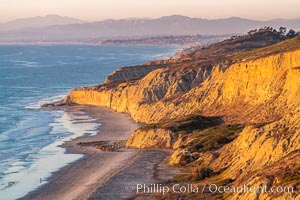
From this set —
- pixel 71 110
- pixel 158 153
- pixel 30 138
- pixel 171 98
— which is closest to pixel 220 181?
pixel 158 153

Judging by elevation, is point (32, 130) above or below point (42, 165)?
below

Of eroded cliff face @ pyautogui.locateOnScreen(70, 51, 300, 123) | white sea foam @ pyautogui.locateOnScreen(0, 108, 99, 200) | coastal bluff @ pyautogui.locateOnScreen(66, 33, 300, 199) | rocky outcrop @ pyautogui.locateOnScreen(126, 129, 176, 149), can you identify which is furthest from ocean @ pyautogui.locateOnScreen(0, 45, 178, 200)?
eroded cliff face @ pyautogui.locateOnScreen(70, 51, 300, 123)

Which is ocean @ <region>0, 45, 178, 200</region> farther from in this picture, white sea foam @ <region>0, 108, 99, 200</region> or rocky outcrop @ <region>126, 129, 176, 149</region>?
rocky outcrop @ <region>126, 129, 176, 149</region>

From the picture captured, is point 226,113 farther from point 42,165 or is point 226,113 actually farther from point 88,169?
point 42,165

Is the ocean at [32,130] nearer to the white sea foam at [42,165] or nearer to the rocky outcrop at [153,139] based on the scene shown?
the white sea foam at [42,165]

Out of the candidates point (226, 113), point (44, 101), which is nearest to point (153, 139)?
point (226, 113)

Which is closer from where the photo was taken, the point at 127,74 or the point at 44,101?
the point at 44,101
